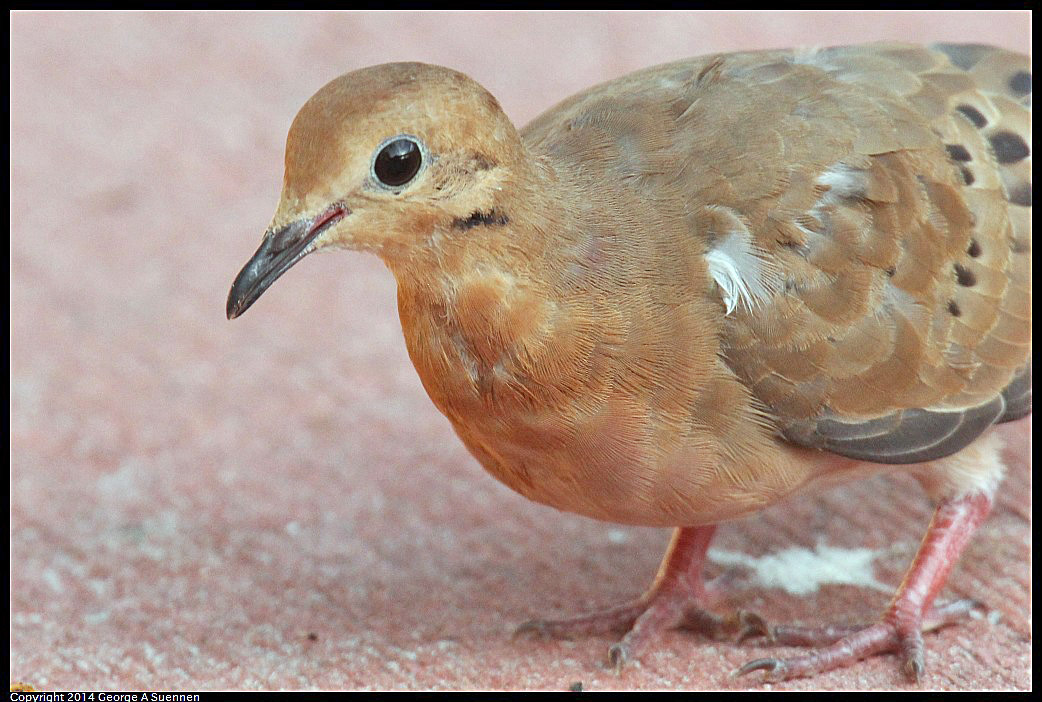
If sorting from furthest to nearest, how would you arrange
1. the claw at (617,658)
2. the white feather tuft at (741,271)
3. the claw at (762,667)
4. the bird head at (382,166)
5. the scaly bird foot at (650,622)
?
the scaly bird foot at (650,622) → the claw at (617,658) → the claw at (762,667) → the white feather tuft at (741,271) → the bird head at (382,166)

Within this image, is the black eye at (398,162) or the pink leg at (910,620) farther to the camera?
the pink leg at (910,620)

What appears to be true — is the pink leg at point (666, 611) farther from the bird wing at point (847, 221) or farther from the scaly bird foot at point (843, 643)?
the bird wing at point (847, 221)

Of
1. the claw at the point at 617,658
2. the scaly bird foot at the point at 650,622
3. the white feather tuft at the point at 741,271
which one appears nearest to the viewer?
the white feather tuft at the point at 741,271

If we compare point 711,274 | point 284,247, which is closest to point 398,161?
point 284,247

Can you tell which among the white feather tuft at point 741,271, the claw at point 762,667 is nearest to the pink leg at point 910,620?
the claw at point 762,667

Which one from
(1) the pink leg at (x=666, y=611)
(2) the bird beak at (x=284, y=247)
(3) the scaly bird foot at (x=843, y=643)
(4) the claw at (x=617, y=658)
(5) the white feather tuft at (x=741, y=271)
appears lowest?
(3) the scaly bird foot at (x=843, y=643)

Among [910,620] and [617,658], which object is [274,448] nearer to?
[617,658]
